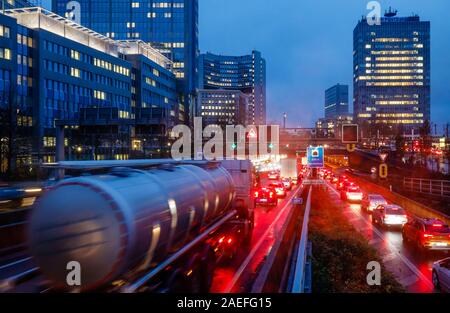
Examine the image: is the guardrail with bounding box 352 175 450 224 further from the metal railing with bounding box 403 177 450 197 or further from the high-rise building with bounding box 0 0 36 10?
the high-rise building with bounding box 0 0 36 10

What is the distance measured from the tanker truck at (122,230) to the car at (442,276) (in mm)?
6136

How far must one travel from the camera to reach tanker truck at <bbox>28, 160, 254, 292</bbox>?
24.9ft

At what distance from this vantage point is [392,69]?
99.1 m

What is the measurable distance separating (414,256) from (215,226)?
9.17 m

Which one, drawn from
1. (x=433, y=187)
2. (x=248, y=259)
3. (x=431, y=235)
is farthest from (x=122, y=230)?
(x=433, y=187)

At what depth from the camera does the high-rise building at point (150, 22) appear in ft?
446

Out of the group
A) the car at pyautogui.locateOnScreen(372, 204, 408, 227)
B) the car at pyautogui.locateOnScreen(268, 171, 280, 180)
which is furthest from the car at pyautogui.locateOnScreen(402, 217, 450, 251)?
the car at pyautogui.locateOnScreen(268, 171, 280, 180)

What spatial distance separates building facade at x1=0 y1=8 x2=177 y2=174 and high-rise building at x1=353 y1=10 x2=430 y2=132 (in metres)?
33.4

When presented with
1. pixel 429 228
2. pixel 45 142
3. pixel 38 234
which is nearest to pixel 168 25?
pixel 45 142

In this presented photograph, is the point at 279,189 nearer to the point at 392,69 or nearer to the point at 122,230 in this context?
the point at 122,230

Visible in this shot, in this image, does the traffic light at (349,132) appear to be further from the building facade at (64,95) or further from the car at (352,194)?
the building facade at (64,95)

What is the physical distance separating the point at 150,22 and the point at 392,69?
234ft

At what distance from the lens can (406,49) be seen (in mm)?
93250

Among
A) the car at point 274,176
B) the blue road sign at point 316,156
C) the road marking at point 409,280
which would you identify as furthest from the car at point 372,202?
the car at point 274,176
